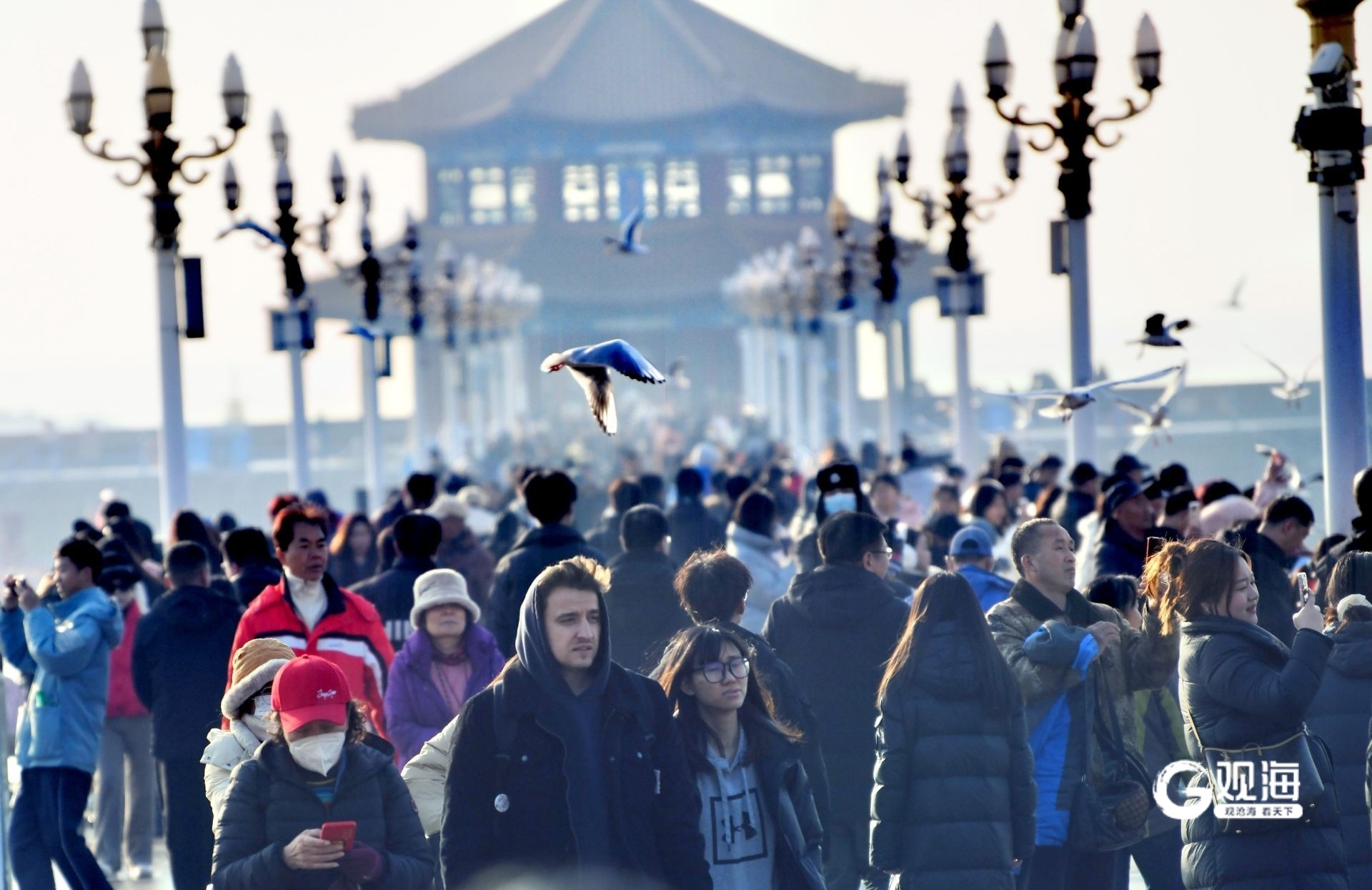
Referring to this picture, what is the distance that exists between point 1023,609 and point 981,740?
1.91 ft

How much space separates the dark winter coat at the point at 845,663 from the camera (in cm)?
683

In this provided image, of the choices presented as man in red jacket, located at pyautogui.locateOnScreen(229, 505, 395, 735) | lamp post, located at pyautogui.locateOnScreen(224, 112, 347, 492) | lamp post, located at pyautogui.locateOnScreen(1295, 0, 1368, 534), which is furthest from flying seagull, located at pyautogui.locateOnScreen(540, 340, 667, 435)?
lamp post, located at pyautogui.locateOnScreen(224, 112, 347, 492)

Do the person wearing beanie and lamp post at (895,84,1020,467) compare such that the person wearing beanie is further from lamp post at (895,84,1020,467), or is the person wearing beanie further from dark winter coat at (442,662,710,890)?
lamp post at (895,84,1020,467)

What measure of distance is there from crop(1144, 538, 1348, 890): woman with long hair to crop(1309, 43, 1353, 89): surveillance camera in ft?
11.5

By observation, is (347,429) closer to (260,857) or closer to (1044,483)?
(1044,483)

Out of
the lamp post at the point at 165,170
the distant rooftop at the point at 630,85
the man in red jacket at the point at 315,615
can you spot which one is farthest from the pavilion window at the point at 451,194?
the man in red jacket at the point at 315,615

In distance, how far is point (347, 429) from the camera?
57094mm

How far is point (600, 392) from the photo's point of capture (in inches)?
263

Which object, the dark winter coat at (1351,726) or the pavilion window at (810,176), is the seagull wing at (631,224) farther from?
the pavilion window at (810,176)

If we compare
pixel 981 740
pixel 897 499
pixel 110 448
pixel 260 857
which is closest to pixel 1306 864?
pixel 981 740

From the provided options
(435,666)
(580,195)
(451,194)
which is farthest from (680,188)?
(435,666)

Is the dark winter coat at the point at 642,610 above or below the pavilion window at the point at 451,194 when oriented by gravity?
below

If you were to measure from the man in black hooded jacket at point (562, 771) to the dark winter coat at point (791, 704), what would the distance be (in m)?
0.98

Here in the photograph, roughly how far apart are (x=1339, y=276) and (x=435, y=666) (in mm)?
4277
